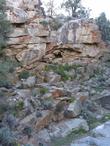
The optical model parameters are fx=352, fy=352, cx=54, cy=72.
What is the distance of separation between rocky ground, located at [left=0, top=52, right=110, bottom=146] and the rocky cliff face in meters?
1.46

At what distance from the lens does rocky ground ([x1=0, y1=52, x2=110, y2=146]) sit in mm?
13341

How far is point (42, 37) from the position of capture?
24.2 meters

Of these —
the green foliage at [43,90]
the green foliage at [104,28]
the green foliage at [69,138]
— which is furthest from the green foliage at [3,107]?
the green foliage at [104,28]

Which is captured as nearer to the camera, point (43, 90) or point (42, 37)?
point (43, 90)

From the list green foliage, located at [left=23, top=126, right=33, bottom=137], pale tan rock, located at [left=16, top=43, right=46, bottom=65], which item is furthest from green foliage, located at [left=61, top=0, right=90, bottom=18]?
green foliage, located at [left=23, top=126, right=33, bottom=137]

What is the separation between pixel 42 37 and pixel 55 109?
348 inches

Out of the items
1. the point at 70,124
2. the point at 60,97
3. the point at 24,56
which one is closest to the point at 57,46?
the point at 24,56

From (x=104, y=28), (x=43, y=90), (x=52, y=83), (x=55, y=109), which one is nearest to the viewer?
(x=55, y=109)

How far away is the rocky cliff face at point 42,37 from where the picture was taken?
23.1m

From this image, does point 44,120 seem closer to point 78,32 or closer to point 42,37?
point 42,37

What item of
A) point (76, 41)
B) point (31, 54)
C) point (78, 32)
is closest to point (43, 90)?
point (31, 54)

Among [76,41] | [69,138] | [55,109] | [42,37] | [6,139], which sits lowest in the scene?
[69,138]

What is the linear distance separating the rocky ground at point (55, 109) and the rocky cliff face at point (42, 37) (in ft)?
4.77

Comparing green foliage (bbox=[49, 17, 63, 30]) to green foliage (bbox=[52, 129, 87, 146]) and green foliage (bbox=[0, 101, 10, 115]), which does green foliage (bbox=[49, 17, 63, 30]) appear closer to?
green foliage (bbox=[0, 101, 10, 115])
